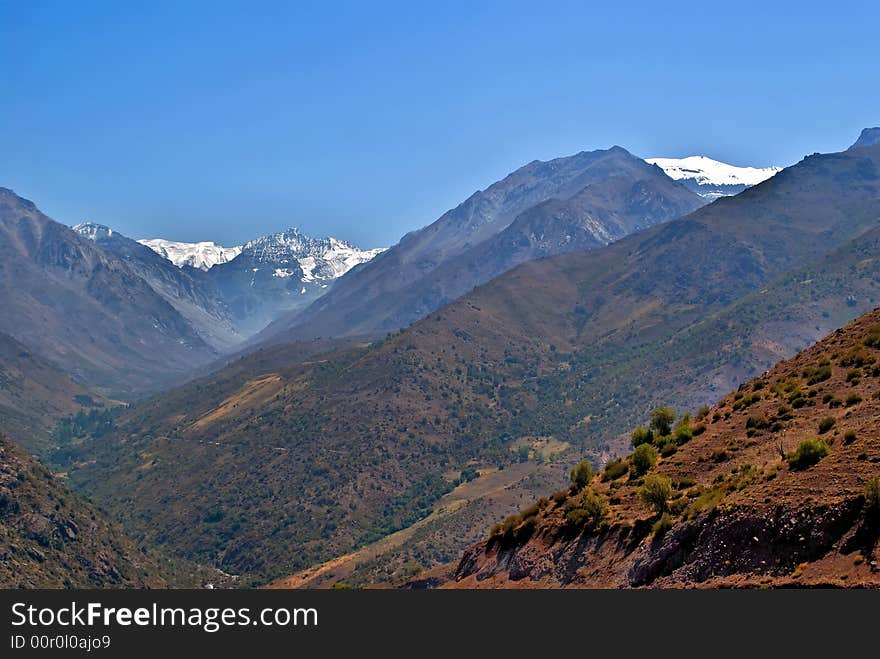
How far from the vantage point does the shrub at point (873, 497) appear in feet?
135

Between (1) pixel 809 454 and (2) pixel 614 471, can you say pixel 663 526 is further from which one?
(2) pixel 614 471

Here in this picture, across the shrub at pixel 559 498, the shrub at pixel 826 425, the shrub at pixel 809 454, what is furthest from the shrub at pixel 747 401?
the shrub at pixel 809 454

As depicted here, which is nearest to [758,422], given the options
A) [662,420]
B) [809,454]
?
[809,454]

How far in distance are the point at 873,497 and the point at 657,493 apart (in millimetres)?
15928

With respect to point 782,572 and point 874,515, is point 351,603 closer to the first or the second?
point 782,572

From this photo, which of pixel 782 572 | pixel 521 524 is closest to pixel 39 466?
pixel 521 524

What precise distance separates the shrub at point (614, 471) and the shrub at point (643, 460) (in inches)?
68.7

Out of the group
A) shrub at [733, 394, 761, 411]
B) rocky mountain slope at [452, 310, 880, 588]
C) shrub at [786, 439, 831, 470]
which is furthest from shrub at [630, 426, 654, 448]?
shrub at [786, 439, 831, 470]

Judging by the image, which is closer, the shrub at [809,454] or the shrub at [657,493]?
the shrub at [809,454]

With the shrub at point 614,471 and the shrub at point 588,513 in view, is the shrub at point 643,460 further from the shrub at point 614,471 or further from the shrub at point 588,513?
the shrub at point 588,513

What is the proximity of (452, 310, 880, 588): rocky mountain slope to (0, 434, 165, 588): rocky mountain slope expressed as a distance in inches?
3685

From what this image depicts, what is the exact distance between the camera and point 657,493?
5559 cm

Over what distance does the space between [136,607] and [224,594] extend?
3.96 m

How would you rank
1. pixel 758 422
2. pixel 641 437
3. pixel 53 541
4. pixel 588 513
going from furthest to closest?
pixel 53 541 < pixel 641 437 < pixel 758 422 < pixel 588 513
